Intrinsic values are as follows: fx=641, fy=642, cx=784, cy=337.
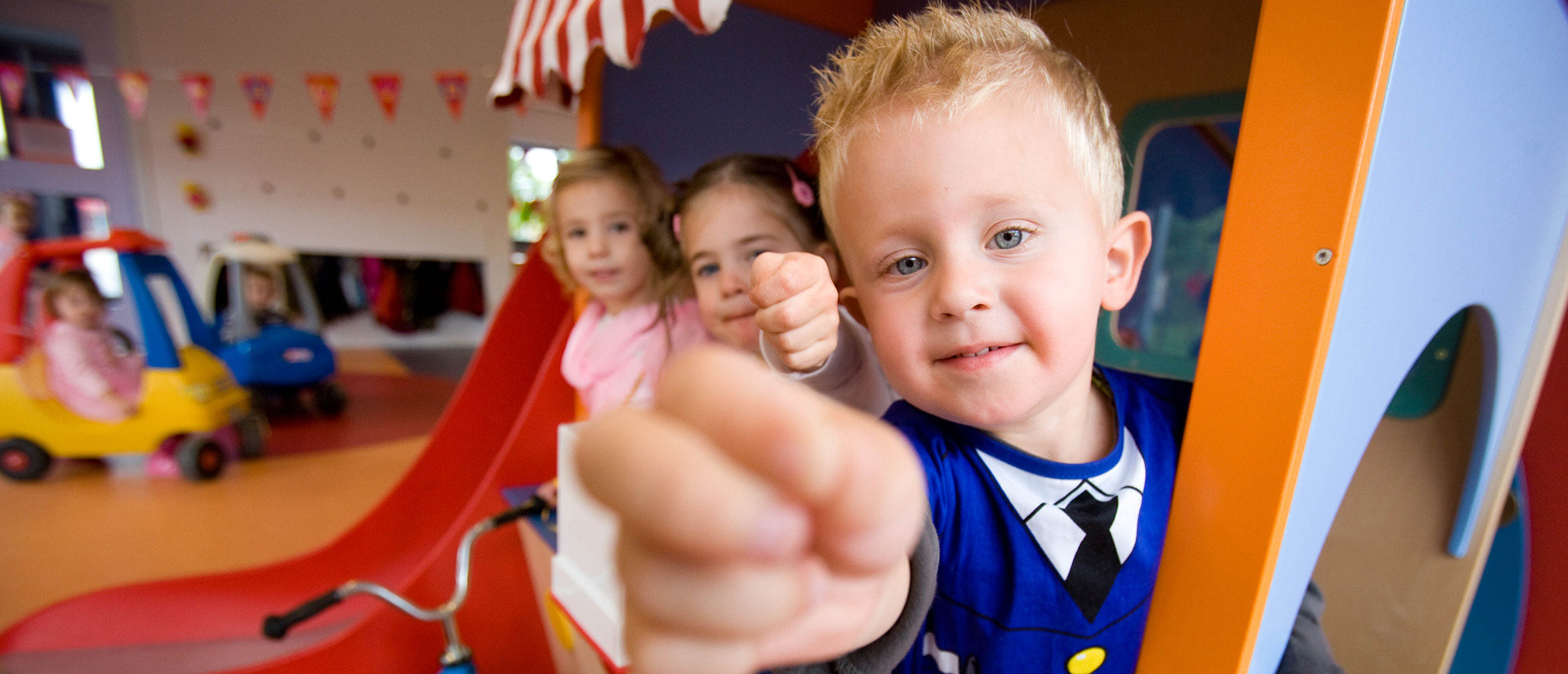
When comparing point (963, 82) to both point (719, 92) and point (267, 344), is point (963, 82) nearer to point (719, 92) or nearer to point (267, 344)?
point (719, 92)

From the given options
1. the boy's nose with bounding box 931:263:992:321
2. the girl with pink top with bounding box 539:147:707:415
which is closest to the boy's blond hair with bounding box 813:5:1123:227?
the boy's nose with bounding box 931:263:992:321

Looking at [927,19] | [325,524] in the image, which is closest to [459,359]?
[325,524]

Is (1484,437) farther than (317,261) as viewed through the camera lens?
No

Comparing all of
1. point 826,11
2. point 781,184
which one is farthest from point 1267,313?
point 826,11

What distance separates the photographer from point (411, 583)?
47.9 inches

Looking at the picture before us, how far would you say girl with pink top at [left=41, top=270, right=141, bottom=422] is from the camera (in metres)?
2.22

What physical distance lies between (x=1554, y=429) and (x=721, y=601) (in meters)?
1.44

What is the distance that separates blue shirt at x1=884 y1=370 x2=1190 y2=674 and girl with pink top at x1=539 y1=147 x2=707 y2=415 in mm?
694

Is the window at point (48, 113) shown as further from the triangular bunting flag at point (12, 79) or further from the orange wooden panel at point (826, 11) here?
the orange wooden panel at point (826, 11)

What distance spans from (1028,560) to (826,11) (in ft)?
3.86

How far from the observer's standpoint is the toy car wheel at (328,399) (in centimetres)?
330

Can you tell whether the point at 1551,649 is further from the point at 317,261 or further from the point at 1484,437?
the point at 317,261

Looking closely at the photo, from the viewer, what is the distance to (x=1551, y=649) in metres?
0.97

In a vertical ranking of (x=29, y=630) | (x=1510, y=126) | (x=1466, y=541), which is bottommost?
(x=29, y=630)
